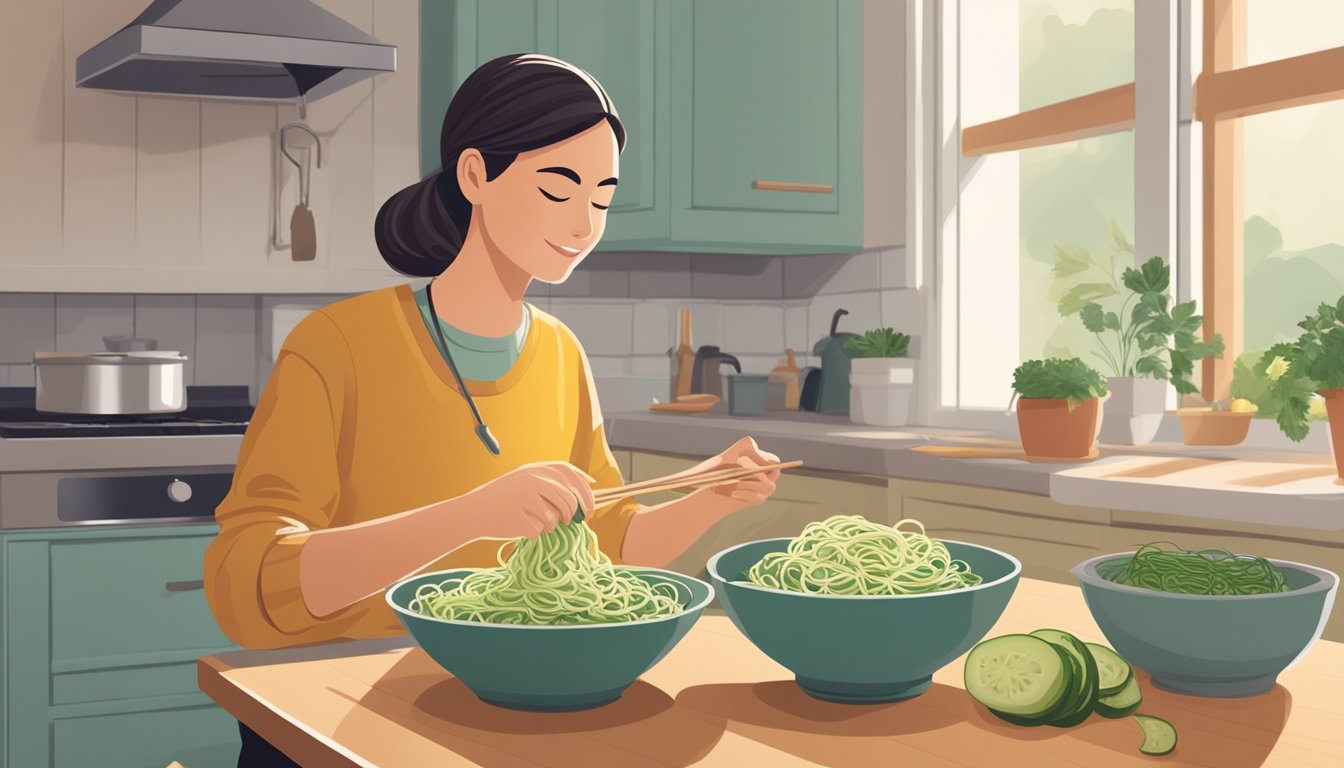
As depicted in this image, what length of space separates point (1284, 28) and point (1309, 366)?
4.21ft

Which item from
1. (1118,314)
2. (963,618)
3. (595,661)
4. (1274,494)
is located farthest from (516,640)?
(1118,314)

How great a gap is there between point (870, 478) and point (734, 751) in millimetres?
1949

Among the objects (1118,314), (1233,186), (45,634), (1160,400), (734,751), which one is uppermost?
(1233,186)

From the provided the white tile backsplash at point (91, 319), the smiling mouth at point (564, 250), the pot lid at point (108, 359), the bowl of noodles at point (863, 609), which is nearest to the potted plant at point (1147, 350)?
the smiling mouth at point (564, 250)

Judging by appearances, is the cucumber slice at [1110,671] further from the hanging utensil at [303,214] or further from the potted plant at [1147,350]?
the hanging utensil at [303,214]

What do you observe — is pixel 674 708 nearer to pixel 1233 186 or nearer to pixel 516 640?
pixel 516 640

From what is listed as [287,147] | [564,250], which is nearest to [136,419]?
[287,147]

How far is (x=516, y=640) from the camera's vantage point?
907mm

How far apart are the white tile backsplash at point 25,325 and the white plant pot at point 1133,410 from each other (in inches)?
105

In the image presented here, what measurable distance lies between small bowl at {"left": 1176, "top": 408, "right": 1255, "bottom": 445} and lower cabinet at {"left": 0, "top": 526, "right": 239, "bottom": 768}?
2.09m

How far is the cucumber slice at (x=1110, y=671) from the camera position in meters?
0.93

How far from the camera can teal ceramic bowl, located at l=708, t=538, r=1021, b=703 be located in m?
0.92

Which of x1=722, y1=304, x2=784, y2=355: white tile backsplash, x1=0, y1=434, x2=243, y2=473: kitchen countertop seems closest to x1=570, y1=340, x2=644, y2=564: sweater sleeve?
x1=0, y1=434, x2=243, y2=473: kitchen countertop

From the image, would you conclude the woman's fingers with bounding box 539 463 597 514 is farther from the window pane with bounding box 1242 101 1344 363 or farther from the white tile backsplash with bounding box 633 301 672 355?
the white tile backsplash with bounding box 633 301 672 355
